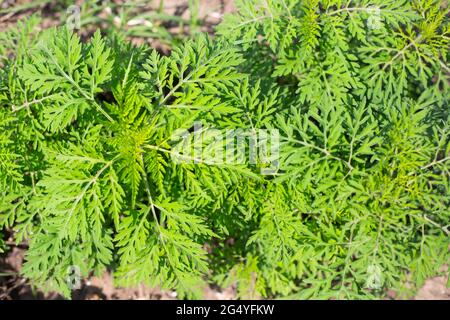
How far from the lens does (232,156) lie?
2.76m

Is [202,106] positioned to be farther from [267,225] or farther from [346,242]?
[346,242]

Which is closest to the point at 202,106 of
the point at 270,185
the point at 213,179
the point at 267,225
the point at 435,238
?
the point at 213,179

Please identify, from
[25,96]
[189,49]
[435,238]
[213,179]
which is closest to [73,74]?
[25,96]

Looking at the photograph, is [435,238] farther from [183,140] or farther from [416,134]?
[183,140]

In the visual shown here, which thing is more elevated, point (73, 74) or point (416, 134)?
point (73, 74)

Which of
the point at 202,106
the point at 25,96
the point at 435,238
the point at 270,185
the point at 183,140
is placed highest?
the point at 25,96

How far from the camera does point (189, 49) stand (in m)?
2.91

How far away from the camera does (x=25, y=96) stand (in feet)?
9.71

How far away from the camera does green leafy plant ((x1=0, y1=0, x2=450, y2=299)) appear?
2754mm

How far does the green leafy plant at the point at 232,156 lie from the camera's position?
2.75 meters

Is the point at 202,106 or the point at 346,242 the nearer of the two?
the point at 202,106
